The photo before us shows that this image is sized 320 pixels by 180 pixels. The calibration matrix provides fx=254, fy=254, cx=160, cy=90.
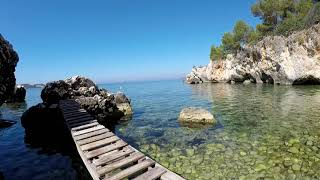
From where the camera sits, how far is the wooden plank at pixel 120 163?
8.61 m

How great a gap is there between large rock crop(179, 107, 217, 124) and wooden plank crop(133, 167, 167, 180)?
11190 millimetres

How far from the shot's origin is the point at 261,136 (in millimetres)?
14867

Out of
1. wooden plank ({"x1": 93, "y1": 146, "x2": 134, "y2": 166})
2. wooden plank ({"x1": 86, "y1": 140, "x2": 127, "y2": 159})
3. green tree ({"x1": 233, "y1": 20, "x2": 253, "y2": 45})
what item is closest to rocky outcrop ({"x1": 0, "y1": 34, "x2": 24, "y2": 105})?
wooden plank ({"x1": 86, "y1": 140, "x2": 127, "y2": 159})

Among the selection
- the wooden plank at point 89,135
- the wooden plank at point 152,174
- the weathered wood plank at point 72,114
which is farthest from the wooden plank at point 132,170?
the weathered wood plank at point 72,114

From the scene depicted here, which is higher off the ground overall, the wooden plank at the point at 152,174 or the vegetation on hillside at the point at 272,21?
the vegetation on hillside at the point at 272,21

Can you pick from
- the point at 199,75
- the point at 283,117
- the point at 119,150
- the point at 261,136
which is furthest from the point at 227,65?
the point at 119,150

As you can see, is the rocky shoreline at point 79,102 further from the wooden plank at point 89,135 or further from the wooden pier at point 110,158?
the wooden plank at point 89,135

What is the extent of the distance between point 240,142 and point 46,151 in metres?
11.1

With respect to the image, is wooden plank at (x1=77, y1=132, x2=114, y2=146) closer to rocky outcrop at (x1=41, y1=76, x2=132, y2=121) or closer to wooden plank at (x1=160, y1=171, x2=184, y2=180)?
wooden plank at (x1=160, y1=171, x2=184, y2=180)

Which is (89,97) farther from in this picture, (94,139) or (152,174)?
(152,174)

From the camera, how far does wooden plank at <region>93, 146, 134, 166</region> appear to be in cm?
941

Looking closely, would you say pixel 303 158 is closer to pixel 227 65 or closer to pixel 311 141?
pixel 311 141

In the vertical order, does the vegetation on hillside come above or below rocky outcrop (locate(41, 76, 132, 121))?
above

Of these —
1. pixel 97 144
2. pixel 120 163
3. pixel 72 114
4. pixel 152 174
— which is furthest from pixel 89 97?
pixel 152 174
